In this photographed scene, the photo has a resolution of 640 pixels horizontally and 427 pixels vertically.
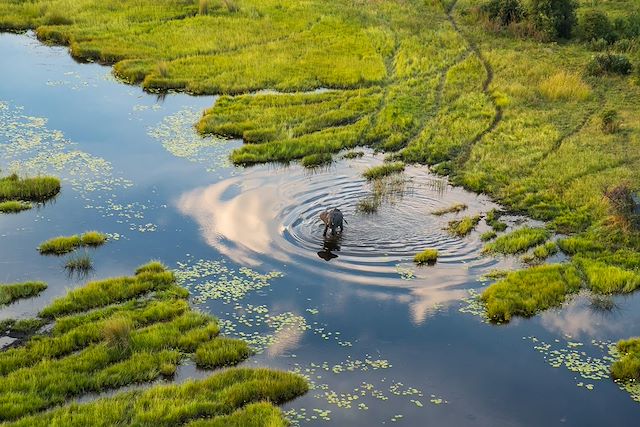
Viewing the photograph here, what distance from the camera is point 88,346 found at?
18078mm

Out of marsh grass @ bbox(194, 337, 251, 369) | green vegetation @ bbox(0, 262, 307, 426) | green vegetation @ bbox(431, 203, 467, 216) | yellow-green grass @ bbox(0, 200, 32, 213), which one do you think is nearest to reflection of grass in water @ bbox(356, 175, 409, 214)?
green vegetation @ bbox(431, 203, 467, 216)

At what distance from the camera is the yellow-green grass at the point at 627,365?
1798cm

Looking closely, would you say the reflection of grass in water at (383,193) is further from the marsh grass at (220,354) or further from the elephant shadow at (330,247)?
the marsh grass at (220,354)

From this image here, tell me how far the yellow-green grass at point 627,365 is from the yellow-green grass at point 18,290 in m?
13.5

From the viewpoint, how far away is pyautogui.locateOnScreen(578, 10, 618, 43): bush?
42.3 m

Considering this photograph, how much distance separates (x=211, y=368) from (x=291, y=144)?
46.9ft

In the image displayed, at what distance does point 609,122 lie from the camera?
31531 mm

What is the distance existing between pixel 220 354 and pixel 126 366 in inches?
77.9

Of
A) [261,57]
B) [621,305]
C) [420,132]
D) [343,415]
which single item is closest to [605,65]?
[420,132]

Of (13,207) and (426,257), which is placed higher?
(426,257)

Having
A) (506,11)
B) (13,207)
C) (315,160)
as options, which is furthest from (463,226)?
(506,11)

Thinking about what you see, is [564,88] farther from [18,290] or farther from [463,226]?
[18,290]

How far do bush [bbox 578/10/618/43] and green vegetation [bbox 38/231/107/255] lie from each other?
2909 cm

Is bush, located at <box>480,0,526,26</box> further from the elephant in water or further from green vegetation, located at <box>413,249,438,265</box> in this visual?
green vegetation, located at <box>413,249,438,265</box>
